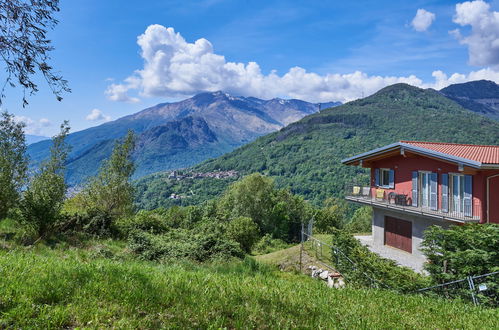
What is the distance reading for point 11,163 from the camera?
2055 cm

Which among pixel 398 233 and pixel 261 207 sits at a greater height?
pixel 398 233

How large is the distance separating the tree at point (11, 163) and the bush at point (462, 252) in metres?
19.3

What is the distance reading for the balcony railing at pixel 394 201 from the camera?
17.3m

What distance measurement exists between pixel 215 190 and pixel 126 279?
137 m

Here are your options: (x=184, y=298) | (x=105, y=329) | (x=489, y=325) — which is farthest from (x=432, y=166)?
(x=105, y=329)

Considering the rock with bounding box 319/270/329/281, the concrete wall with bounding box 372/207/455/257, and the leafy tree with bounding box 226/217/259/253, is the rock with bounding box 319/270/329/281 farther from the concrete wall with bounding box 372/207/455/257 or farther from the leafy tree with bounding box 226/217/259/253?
the leafy tree with bounding box 226/217/259/253

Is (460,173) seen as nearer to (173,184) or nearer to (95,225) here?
(95,225)

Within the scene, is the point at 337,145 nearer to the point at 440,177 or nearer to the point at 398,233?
the point at 398,233

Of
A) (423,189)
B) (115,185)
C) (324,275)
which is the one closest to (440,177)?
(423,189)

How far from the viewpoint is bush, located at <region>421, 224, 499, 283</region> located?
394 inches

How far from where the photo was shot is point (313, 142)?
179750 mm

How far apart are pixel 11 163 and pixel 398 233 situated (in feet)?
84.7

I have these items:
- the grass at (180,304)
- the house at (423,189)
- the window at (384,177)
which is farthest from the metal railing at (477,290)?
the window at (384,177)

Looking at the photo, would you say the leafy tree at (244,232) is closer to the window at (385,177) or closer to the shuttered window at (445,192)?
the window at (385,177)
